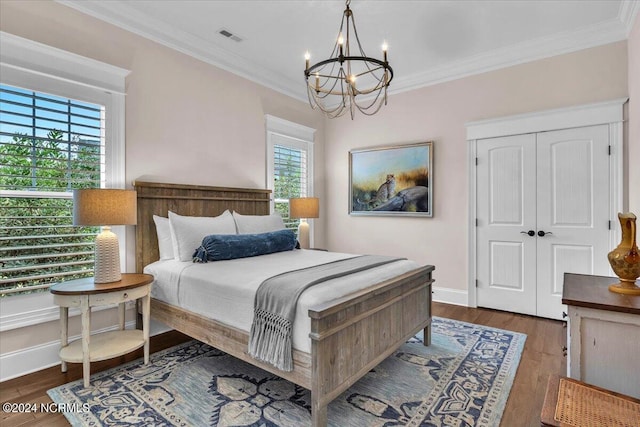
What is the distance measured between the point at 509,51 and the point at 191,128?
3.69 m

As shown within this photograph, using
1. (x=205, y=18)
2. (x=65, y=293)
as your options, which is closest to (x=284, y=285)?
(x=65, y=293)

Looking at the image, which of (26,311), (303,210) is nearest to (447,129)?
(303,210)

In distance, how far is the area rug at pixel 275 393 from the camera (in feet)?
6.23

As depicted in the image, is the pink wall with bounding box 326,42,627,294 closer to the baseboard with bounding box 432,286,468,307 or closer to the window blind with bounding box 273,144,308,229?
the baseboard with bounding box 432,286,468,307

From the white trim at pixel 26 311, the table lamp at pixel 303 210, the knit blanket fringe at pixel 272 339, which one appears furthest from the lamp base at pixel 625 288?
the white trim at pixel 26 311

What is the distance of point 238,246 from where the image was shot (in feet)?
9.73

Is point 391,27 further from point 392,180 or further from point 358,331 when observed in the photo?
point 358,331

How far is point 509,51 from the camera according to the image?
12.3 ft

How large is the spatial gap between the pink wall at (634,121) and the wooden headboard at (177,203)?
12.5 ft

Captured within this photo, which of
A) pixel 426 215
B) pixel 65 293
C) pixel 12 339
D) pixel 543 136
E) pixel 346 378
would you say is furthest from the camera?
pixel 426 215

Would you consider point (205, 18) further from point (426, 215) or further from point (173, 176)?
point (426, 215)

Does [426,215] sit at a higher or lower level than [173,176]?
lower

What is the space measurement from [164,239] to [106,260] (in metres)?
0.61

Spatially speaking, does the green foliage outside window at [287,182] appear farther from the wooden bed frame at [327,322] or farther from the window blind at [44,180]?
the window blind at [44,180]
